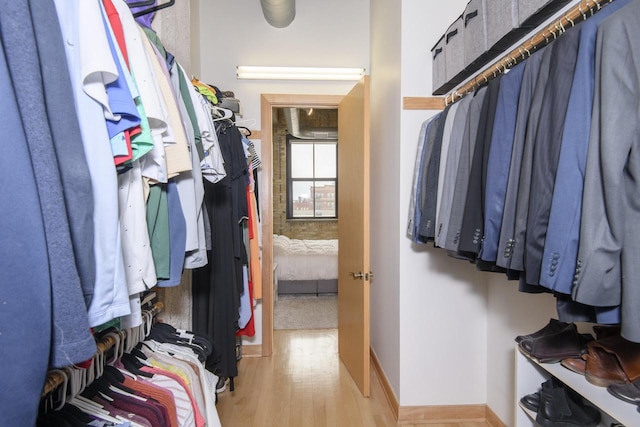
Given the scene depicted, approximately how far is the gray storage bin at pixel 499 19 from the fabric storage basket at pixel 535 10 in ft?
0.09

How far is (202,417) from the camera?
112cm

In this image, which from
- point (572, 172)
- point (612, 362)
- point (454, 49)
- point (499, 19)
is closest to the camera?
point (572, 172)

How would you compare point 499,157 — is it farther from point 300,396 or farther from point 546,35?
point 300,396

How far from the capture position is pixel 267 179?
283 cm

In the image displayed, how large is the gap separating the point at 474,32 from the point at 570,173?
1029mm

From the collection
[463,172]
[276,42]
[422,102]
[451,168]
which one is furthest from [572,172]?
[276,42]

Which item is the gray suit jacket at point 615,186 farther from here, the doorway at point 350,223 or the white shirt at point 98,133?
the doorway at point 350,223

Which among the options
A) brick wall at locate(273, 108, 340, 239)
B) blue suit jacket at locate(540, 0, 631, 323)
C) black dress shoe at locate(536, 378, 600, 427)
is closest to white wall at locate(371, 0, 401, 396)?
black dress shoe at locate(536, 378, 600, 427)

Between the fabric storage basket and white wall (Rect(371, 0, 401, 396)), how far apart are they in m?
0.83

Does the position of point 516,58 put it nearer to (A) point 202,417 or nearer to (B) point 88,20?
(B) point 88,20

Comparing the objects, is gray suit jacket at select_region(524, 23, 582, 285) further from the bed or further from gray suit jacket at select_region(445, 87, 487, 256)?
the bed

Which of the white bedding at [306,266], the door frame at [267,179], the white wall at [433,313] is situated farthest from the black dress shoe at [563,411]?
the white bedding at [306,266]

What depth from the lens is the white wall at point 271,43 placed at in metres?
2.79

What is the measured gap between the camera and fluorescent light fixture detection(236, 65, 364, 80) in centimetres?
271
